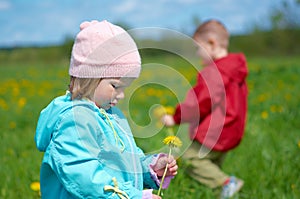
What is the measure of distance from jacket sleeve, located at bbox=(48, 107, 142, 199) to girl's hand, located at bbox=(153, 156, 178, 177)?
0.92 feet

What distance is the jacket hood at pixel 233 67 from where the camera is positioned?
3496mm

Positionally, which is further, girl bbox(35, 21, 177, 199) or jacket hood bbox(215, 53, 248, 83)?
jacket hood bbox(215, 53, 248, 83)

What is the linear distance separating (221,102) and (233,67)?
1.06 feet

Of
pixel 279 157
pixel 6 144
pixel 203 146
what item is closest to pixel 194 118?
pixel 203 146

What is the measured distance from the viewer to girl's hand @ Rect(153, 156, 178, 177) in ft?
6.15

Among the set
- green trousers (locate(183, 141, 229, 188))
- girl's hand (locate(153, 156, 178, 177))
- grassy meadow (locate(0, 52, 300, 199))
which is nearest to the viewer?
girl's hand (locate(153, 156, 178, 177))

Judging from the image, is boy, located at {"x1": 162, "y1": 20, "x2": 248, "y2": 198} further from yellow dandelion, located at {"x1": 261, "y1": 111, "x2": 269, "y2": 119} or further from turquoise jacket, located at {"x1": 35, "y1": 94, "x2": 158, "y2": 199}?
yellow dandelion, located at {"x1": 261, "y1": 111, "x2": 269, "y2": 119}

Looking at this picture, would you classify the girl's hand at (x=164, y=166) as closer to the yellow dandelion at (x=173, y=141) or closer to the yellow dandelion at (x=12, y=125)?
the yellow dandelion at (x=173, y=141)

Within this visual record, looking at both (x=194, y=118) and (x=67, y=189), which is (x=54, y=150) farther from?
(x=194, y=118)

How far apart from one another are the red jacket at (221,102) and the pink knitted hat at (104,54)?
159 cm

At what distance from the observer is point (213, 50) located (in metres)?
3.64

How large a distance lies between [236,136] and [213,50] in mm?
714

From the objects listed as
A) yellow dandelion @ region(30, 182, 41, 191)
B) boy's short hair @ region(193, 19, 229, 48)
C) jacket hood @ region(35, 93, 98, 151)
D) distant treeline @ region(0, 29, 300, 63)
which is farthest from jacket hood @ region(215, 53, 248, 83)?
distant treeline @ region(0, 29, 300, 63)

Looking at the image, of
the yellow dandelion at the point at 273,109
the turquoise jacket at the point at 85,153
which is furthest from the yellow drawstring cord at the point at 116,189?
the yellow dandelion at the point at 273,109
